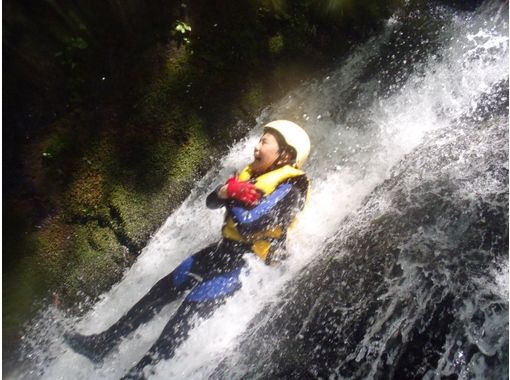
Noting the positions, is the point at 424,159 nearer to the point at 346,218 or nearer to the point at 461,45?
the point at 346,218

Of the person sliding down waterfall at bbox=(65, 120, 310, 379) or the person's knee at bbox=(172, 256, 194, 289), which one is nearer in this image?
the person sliding down waterfall at bbox=(65, 120, 310, 379)

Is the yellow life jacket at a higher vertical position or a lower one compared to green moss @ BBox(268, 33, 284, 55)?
lower

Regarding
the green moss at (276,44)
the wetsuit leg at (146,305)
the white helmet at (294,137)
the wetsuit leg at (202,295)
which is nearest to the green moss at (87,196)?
the wetsuit leg at (146,305)

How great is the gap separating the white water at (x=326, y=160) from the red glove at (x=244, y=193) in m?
1.01

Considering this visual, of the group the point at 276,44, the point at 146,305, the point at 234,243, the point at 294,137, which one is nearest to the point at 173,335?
the point at 146,305

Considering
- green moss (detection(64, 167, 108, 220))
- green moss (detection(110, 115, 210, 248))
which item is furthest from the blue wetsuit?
green moss (detection(64, 167, 108, 220))

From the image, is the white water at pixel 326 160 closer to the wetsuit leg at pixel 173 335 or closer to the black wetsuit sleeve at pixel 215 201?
the wetsuit leg at pixel 173 335

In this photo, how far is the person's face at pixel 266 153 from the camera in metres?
4.86

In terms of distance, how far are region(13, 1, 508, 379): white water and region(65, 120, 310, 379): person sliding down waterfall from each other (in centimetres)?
19

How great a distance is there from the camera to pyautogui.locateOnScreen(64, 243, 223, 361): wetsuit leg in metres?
5.18

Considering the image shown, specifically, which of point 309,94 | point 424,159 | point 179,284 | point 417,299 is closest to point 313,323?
point 417,299

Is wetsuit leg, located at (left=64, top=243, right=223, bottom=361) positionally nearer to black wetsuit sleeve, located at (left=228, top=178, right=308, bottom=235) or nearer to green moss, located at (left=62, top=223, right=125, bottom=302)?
green moss, located at (left=62, top=223, right=125, bottom=302)

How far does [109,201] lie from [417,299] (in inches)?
154

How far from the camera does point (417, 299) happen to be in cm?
499
